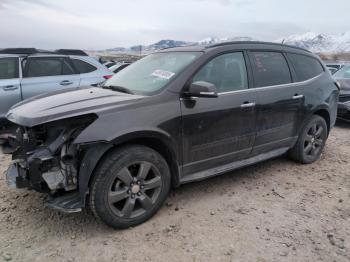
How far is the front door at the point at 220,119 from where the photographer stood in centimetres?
330

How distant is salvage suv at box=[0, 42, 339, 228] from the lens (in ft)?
9.08

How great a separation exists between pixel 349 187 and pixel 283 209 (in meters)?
1.22

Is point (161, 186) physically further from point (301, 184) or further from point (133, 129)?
point (301, 184)

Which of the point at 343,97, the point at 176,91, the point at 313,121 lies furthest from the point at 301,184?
the point at 343,97

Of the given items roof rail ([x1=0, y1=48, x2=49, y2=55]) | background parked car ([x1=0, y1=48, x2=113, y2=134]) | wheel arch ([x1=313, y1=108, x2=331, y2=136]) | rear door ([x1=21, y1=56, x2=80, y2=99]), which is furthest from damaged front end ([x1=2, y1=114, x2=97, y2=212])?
roof rail ([x1=0, y1=48, x2=49, y2=55])

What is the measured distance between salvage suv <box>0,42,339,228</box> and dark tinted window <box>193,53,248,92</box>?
0.04 ft

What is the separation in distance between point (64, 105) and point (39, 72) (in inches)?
150

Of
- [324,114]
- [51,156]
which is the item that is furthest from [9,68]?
[324,114]

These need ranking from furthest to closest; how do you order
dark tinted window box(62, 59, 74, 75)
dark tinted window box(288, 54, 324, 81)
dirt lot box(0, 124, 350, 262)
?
dark tinted window box(62, 59, 74, 75), dark tinted window box(288, 54, 324, 81), dirt lot box(0, 124, 350, 262)

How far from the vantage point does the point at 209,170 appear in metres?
3.58

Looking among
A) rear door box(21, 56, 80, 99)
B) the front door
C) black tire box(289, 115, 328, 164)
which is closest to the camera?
the front door

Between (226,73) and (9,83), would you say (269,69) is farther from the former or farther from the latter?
(9,83)

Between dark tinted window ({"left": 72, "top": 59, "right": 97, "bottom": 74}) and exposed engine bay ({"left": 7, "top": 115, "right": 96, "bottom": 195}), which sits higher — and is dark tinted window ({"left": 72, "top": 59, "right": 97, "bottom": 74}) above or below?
above

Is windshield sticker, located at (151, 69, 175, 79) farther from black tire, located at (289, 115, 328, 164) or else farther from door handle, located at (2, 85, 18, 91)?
door handle, located at (2, 85, 18, 91)
